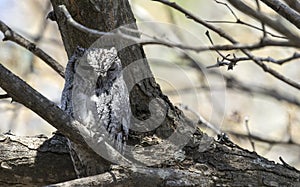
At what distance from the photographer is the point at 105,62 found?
6.34 ft

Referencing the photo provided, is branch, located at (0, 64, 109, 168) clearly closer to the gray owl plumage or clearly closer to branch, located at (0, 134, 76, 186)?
the gray owl plumage

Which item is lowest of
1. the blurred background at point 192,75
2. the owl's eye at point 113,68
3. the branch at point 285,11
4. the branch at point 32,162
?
the branch at point 32,162

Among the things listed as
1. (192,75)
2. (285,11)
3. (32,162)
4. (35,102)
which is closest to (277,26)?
(285,11)

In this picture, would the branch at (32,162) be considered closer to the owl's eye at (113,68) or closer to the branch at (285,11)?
the owl's eye at (113,68)

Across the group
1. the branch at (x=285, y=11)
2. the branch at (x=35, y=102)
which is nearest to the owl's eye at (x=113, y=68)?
the branch at (x=35, y=102)

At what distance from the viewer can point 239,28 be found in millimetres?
4234

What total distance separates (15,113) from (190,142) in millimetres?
1878

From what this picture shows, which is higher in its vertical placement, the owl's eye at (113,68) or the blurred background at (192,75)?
the blurred background at (192,75)

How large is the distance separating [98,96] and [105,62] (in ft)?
0.36

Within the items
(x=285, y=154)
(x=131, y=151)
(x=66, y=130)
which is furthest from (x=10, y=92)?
(x=285, y=154)

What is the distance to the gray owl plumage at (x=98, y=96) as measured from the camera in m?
1.86

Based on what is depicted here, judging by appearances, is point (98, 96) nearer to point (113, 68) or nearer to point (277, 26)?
point (113, 68)

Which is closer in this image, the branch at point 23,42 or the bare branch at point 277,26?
the bare branch at point 277,26

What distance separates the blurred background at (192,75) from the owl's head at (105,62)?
139cm
